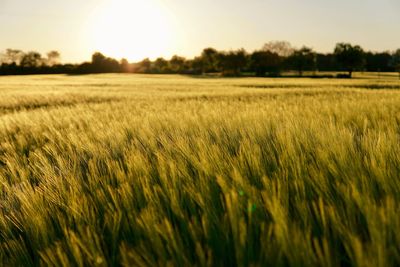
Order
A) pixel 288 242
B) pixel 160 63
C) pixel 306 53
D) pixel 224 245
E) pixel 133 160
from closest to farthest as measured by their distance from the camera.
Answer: pixel 288 242 → pixel 224 245 → pixel 133 160 → pixel 306 53 → pixel 160 63

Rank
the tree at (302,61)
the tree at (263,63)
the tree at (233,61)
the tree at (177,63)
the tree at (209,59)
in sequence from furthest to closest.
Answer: the tree at (177,63) → the tree at (209,59) → the tree at (233,61) → the tree at (263,63) → the tree at (302,61)

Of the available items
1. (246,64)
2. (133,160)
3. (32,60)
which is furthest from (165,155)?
(32,60)

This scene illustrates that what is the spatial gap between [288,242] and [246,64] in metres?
78.4

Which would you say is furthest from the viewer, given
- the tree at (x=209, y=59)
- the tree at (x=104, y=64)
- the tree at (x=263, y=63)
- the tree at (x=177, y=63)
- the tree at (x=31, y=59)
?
the tree at (x=177, y=63)

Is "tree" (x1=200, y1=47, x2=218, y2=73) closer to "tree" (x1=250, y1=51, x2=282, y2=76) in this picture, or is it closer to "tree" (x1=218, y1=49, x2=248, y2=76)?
"tree" (x1=218, y1=49, x2=248, y2=76)

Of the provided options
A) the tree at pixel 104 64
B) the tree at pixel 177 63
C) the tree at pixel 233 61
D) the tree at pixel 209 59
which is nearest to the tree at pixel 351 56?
the tree at pixel 233 61

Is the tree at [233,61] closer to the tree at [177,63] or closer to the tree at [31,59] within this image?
the tree at [177,63]

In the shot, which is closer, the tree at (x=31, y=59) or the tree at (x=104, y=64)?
the tree at (x=104, y=64)

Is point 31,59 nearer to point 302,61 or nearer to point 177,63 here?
point 177,63

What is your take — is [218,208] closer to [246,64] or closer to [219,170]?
[219,170]

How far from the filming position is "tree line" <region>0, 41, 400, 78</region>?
69375 mm

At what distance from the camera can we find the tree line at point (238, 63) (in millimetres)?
69375

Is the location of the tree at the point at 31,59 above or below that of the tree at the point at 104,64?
above

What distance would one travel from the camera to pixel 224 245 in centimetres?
65
